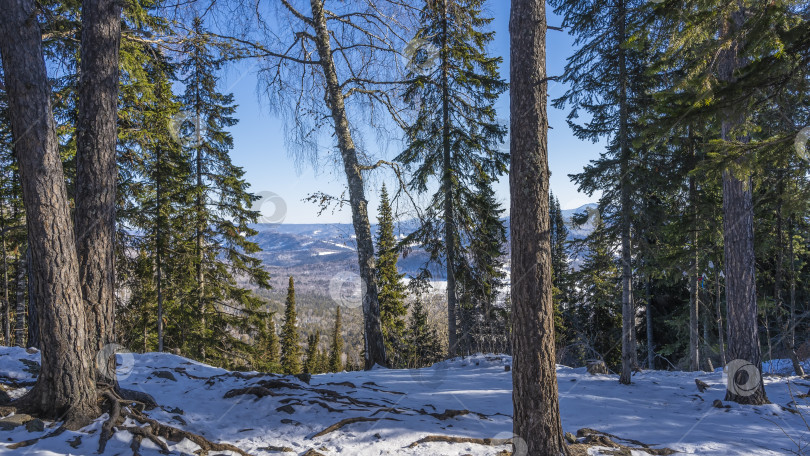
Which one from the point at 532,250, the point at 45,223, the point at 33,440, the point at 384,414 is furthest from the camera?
the point at 384,414

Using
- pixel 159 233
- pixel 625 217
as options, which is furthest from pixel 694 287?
pixel 159 233

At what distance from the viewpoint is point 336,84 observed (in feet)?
24.5

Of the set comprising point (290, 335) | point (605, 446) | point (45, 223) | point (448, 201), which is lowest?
point (290, 335)

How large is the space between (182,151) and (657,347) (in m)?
25.4

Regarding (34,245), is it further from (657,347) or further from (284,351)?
(284,351)

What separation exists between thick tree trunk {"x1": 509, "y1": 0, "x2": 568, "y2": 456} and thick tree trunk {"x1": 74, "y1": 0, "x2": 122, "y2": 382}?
406 centimetres

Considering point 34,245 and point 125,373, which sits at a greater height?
point 34,245

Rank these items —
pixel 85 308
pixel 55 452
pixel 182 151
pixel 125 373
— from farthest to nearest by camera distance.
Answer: pixel 182 151, pixel 125 373, pixel 85 308, pixel 55 452

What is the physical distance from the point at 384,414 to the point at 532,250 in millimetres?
2531

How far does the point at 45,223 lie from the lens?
122 inches

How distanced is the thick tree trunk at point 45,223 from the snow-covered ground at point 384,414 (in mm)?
329

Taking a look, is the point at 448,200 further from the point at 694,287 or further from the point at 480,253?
the point at 694,287

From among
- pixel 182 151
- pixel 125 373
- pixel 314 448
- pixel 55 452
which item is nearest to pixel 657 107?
pixel 314 448

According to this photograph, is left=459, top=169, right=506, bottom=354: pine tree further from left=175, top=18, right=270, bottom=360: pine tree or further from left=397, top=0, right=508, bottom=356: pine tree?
left=175, top=18, right=270, bottom=360: pine tree
